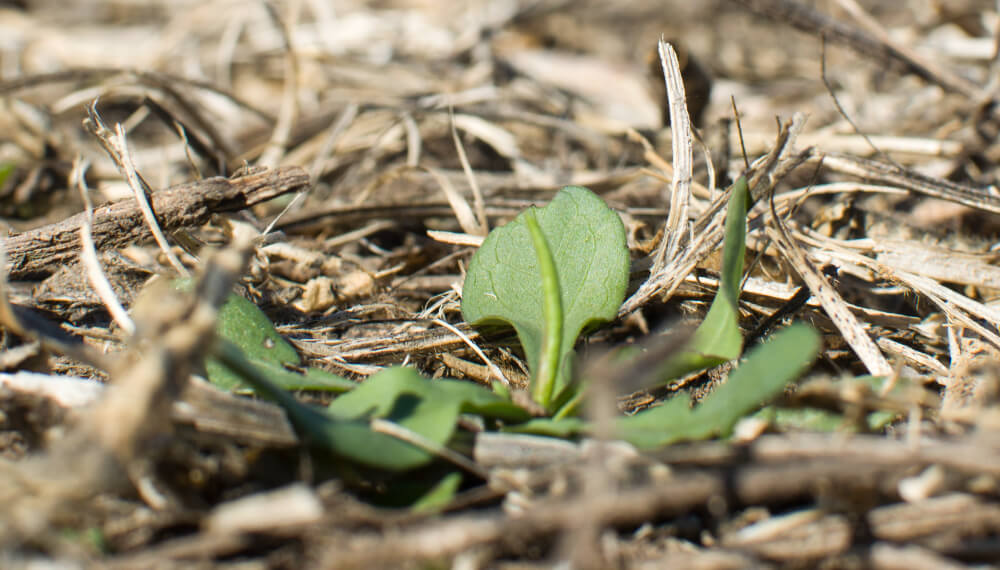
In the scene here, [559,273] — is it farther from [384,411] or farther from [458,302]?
[384,411]

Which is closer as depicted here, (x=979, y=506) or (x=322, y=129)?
(x=979, y=506)

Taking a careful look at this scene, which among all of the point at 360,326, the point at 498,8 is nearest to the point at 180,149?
the point at 360,326

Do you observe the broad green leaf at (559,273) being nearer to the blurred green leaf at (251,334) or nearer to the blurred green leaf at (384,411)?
the blurred green leaf at (384,411)

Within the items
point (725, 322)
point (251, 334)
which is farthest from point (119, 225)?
point (725, 322)

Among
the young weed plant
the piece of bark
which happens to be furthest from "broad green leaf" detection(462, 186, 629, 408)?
the piece of bark

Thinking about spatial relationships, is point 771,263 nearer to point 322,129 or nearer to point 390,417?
point 390,417

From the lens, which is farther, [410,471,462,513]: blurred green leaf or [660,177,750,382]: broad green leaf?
[660,177,750,382]: broad green leaf

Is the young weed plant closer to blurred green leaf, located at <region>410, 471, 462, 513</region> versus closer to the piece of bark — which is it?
blurred green leaf, located at <region>410, 471, 462, 513</region>
